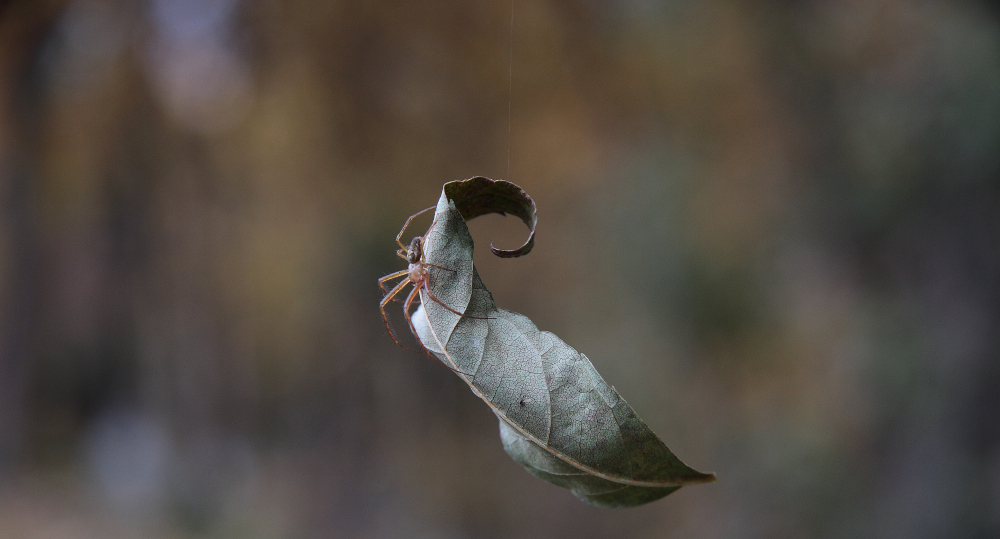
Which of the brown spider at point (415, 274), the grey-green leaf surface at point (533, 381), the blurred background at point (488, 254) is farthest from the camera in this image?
the blurred background at point (488, 254)

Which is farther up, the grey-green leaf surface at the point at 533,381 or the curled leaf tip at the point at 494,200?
the curled leaf tip at the point at 494,200

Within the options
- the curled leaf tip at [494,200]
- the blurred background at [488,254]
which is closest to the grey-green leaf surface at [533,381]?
the curled leaf tip at [494,200]

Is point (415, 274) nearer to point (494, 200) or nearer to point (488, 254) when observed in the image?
point (494, 200)

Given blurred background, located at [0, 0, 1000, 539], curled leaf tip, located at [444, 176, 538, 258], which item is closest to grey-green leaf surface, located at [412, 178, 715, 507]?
curled leaf tip, located at [444, 176, 538, 258]

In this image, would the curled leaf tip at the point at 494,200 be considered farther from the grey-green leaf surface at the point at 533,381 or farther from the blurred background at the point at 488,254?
the blurred background at the point at 488,254

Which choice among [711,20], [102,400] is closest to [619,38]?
[711,20]

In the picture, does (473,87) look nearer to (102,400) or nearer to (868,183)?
(868,183)
